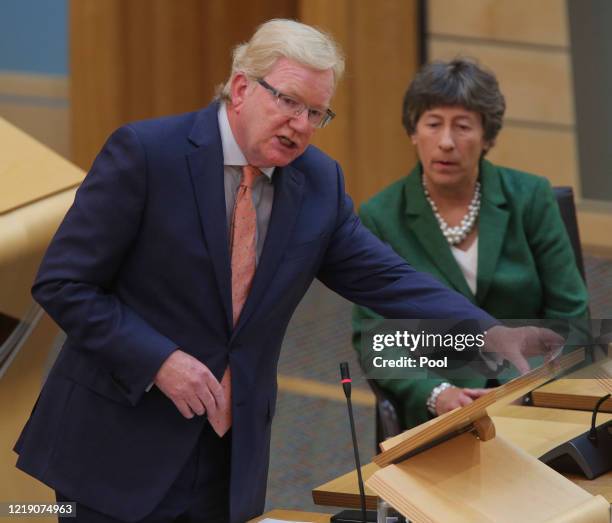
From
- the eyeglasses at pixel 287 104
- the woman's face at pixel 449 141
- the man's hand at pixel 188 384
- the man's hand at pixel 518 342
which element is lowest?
the man's hand at pixel 188 384

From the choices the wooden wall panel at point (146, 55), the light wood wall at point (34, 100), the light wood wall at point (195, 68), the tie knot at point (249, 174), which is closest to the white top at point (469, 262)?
the tie knot at point (249, 174)

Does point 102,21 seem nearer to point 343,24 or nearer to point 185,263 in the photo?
point 343,24

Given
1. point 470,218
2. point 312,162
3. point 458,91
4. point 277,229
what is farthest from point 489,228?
point 277,229

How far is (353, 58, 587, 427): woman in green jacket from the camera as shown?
323 centimetres

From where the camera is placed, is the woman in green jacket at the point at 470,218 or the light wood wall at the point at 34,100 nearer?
the woman in green jacket at the point at 470,218

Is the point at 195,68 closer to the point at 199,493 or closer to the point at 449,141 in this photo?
the point at 449,141

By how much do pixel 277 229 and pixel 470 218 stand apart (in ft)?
3.72

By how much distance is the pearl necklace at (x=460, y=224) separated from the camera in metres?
3.29

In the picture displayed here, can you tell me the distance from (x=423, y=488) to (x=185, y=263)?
63cm

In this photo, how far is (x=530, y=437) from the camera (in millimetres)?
2609

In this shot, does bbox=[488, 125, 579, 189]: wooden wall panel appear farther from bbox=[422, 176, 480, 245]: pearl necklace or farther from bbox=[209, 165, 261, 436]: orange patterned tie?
bbox=[209, 165, 261, 436]: orange patterned tie

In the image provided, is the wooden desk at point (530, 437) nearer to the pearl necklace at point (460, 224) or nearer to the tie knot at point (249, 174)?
the pearl necklace at point (460, 224)

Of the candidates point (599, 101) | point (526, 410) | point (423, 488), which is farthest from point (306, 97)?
point (599, 101)

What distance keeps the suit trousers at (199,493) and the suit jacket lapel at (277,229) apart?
0.23 metres
